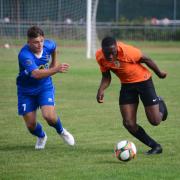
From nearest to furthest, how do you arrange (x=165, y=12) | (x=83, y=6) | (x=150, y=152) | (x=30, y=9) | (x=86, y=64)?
(x=150, y=152), (x=86, y=64), (x=83, y=6), (x=30, y=9), (x=165, y=12)

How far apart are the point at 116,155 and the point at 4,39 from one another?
25139 millimetres

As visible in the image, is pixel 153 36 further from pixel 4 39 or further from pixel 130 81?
pixel 130 81

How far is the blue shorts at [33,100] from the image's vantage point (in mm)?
10578

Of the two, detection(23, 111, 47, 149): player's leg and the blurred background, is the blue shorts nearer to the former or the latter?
detection(23, 111, 47, 149): player's leg

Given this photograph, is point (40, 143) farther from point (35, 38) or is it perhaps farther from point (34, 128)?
point (35, 38)

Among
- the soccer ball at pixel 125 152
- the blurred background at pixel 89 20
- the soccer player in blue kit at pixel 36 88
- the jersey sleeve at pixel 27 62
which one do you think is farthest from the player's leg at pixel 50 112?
the blurred background at pixel 89 20

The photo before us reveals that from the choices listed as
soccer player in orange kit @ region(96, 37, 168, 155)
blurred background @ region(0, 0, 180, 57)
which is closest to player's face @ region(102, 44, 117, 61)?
soccer player in orange kit @ region(96, 37, 168, 155)

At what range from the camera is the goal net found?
3222cm

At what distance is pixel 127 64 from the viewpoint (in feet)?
32.8

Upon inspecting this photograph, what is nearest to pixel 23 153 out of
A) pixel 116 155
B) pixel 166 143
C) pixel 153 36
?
pixel 116 155

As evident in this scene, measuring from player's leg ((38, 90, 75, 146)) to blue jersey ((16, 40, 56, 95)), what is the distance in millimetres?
124

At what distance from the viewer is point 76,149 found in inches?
416

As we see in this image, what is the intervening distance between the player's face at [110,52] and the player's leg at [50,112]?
1.34m

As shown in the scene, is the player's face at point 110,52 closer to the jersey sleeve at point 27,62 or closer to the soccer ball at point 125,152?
the jersey sleeve at point 27,62
